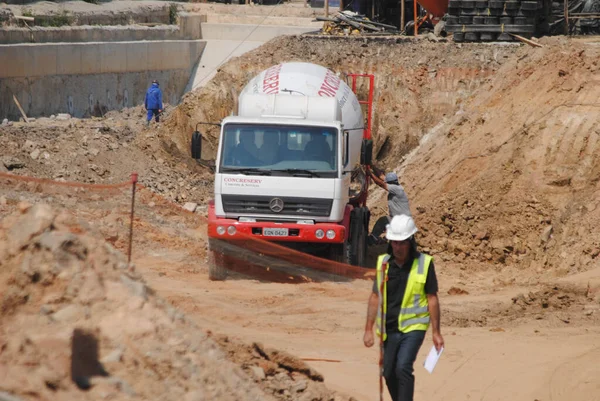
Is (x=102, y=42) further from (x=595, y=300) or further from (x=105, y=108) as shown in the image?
(x=595, y=300)

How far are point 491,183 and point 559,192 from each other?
3.81 ft

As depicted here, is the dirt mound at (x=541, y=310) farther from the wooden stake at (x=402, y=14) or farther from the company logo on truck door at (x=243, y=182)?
the wooden stake at (x=402, y=14)

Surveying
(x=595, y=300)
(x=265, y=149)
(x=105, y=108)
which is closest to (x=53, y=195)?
(x=265, y=149)

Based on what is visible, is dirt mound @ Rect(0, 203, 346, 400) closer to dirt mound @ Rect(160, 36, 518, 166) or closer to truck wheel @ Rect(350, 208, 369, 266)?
truck wheel @ Rect(350, 208, 369, 266)

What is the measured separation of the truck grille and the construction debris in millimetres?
16638

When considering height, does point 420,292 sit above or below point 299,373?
above

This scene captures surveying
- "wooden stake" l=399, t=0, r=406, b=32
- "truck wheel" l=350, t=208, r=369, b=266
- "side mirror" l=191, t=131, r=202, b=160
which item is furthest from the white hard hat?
"wooden stake" l=399, t=0, r=406, b=32

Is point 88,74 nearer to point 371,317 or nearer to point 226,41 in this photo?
point 226,41

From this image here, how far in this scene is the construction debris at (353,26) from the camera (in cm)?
3027

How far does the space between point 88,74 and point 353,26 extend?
7.96 metres

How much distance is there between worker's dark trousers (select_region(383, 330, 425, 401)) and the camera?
23.9ft

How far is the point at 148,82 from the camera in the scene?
33.0 metres

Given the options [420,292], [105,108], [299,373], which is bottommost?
[105,108]

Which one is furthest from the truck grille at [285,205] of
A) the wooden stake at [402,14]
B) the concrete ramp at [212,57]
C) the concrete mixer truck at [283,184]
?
the concrete ramp at [212,57]
